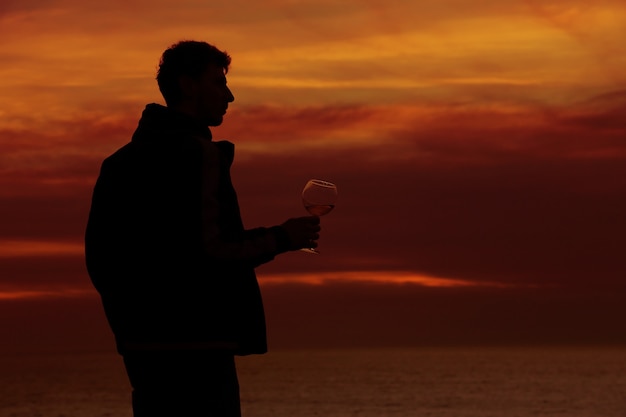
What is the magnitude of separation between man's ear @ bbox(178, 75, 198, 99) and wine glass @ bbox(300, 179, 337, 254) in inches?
34.7

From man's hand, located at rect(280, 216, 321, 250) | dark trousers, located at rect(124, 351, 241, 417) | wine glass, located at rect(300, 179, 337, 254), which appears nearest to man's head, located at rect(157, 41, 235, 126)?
man's hand, located at rect(280, 216, 321, 250)

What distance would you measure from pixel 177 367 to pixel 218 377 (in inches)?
7.0

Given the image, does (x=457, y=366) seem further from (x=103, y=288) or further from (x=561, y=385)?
(x=103, y=288)

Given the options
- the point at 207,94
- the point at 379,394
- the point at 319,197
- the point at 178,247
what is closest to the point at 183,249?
the point at 178,247

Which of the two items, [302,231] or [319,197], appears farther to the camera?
[319,197]

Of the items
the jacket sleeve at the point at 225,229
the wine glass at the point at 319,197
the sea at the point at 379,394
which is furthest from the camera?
the sea at the point at 379,394

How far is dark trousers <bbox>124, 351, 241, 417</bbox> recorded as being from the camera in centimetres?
571

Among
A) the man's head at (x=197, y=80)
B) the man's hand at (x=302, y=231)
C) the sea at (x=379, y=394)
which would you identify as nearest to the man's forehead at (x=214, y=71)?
the man's head at (x=197, y=80)

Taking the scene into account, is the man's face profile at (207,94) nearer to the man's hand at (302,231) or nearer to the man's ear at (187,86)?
the man's ear at (187,86)

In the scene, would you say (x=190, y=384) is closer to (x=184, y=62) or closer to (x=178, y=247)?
(x=178, y=247)

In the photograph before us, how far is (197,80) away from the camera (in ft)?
19.1

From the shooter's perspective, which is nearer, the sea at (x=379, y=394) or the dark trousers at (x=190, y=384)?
the dark trousers at (x=190, y=384)

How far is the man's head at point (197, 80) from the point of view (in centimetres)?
581

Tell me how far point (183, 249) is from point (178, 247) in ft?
0.08
